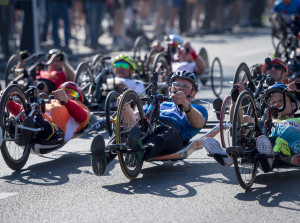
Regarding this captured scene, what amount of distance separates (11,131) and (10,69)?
3.86 m

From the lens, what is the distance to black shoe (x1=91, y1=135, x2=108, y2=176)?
5.88m

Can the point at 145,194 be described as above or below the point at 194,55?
below

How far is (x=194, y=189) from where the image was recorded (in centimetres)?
595

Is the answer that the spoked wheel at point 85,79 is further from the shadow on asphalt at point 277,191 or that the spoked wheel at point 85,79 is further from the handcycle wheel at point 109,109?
the shadow on asphalt at point 277,191

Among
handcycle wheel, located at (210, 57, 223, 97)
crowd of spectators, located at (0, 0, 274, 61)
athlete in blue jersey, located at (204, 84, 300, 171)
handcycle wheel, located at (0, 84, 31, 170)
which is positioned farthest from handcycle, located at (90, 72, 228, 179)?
crowd of spectators, located at (0, 0, 274, 61)

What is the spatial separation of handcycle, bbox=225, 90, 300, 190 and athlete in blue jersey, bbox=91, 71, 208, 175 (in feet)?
1.79

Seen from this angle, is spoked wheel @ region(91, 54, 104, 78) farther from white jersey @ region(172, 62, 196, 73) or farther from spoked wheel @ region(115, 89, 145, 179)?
spoked wheel @ region(115, 89, 145, 179)

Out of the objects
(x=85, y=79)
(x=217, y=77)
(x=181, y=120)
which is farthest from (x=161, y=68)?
(x=181, y=120)

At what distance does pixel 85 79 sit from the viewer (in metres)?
9.68

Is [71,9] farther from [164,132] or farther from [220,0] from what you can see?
[164,132]

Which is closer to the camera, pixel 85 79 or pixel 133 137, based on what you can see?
pixel 133 137

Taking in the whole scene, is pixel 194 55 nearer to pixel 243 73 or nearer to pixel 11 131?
pixel 243 73

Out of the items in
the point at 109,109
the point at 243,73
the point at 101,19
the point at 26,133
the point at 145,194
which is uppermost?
the point at 101,19

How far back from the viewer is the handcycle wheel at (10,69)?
33.5 ft
